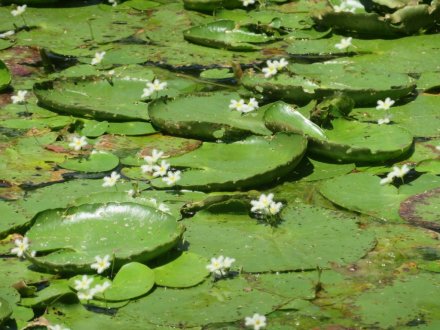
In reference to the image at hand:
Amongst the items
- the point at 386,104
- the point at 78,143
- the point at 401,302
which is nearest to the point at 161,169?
the point at 78,143

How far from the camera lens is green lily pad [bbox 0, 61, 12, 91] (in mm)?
4211

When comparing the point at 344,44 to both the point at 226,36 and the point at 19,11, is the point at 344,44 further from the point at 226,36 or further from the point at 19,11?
the point at 19,11

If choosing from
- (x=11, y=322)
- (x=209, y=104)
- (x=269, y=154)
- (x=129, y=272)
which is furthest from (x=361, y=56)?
(x=11, y=322)

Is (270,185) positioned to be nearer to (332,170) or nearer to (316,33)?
(332,170)

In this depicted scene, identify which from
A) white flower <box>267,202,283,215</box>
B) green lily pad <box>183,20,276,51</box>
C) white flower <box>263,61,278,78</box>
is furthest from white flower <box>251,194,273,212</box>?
green lily pad <box>183,20,276,51</box>

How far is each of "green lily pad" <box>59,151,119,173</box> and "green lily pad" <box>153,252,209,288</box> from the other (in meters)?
0.72

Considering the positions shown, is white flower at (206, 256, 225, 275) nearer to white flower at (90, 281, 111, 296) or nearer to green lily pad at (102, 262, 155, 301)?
green lily pad at (102, 262, 155, 301)

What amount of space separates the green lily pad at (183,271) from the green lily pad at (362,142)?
32.1 inches

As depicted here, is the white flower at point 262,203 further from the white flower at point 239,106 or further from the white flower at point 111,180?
the white flower at point 239,106

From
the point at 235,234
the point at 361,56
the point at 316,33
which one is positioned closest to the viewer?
the point at 235,234

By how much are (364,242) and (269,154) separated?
24.7 inches

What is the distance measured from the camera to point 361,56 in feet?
14.6

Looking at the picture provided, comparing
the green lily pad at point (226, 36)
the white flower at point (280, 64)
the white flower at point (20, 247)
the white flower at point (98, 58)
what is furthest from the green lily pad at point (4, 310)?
the green lily pad at point (226, 36)

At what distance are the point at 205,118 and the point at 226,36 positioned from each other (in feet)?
3.30
